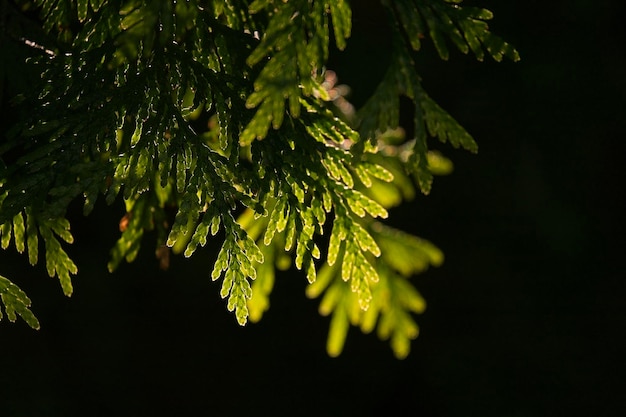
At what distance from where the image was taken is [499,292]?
20.8 ft

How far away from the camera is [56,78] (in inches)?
51.5

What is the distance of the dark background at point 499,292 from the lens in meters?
6.07

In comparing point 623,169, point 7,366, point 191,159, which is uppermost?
point 191,159

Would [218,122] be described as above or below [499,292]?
above

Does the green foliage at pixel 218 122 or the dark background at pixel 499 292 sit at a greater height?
the green foliage at pixel 218 122

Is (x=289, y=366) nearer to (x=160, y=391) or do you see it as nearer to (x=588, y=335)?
(x=160, y=391)

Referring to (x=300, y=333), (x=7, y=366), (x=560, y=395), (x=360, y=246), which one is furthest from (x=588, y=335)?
(x=360, y=246)

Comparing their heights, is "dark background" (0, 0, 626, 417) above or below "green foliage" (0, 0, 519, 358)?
below

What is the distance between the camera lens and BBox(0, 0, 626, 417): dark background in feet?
19.9

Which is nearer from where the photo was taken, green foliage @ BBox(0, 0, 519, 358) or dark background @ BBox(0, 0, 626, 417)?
green foliage @ BBox(0, 0, 519, 358)

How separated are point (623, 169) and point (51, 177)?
21.0 feet

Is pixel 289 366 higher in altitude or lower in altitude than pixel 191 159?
→ lower

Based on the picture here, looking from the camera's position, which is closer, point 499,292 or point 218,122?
point 218,122

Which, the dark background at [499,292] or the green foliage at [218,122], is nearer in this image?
the green foliage at [218,122]
